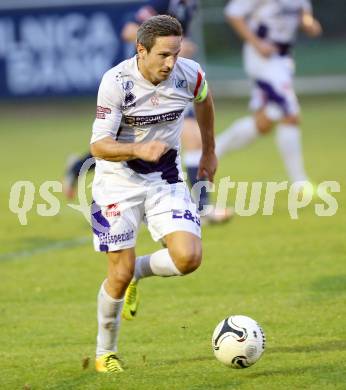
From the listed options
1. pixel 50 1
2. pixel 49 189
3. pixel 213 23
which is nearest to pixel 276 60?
pixel 49 189

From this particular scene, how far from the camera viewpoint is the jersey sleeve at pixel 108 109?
5691 mm

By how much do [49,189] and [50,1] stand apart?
9.02 meters

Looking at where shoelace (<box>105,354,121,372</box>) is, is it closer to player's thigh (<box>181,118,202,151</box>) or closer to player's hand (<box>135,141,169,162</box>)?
player's hand (<box>135,141,169,162</box>)

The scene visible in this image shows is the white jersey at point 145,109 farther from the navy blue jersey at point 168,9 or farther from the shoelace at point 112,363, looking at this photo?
the navy blue jersey at point 168,9

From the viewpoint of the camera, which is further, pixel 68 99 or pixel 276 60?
pixel 68 99

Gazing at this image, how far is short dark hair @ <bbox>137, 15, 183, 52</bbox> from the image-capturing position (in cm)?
559

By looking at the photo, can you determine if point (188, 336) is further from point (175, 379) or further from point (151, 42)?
point (151, 42)

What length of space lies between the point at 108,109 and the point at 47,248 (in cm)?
406

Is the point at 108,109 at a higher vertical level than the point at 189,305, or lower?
higher

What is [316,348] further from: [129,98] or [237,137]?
[237,137]

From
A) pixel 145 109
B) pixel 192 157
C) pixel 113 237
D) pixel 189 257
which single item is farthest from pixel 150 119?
pixel 192 157

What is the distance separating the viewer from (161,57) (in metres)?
5.61

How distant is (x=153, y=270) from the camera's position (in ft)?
19.9

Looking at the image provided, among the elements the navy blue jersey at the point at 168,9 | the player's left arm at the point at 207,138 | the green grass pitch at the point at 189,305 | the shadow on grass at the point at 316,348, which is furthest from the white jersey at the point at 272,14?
the shadow on grass at the point at 316,348
